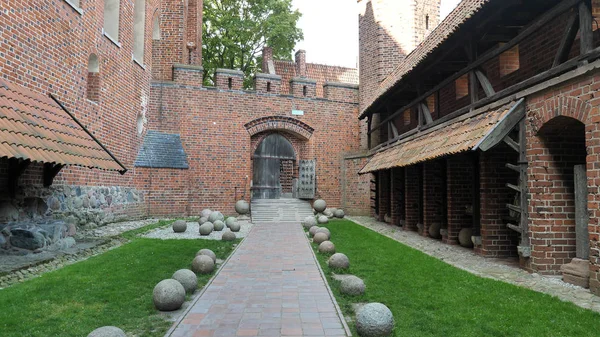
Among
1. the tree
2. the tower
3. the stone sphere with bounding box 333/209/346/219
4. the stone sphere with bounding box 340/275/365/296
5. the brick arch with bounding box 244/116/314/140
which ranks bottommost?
the stone sphere with bounding box 340/275/365/296

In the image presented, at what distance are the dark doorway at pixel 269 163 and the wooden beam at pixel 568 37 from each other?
13747 millimetres

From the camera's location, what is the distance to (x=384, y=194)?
16094 mm

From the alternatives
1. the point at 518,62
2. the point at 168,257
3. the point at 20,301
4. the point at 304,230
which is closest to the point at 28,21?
the point at 168,257

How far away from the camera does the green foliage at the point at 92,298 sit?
4.09 meters

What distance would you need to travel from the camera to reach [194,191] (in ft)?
54.8

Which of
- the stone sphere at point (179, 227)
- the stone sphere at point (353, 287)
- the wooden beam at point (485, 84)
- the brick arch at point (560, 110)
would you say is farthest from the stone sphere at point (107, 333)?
the stone sphere at point (179, 227)

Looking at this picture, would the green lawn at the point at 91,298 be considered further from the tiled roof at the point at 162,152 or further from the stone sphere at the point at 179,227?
the tiled roof at the point at 162,152

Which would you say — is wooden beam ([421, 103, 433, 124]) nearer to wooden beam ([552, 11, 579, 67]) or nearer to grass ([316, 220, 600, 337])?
grass ([316, 220, 600, 337])

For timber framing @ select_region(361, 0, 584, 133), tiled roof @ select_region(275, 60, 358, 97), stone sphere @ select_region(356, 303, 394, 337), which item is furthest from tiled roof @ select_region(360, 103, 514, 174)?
tiled roof @ select_region(275, 60, 358, 97)

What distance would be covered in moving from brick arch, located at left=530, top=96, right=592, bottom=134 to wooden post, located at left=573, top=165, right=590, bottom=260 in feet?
2.70

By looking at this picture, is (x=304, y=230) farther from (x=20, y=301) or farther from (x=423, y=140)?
(x=20, y=301)

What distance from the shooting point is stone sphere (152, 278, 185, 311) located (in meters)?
4.64

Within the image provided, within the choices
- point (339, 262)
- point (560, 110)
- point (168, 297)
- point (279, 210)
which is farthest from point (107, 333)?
point (279, 210)

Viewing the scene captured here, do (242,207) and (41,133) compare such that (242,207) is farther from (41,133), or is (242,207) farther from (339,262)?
(339,262)
